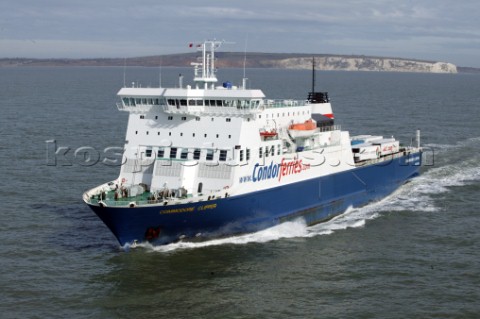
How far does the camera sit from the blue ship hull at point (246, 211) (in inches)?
1108

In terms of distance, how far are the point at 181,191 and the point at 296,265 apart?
19.8 feet

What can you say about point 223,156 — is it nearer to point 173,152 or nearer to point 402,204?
point 173,152

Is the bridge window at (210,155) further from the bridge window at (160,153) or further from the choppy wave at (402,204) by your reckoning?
the choppy wave at (402,204)

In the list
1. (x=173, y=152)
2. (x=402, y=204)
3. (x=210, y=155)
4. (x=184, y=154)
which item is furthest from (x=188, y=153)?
(x=402, y=204)

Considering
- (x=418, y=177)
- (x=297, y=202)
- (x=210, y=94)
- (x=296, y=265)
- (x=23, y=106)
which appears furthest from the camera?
(x=23, y=106)

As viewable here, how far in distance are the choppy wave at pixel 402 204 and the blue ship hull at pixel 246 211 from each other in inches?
14.2

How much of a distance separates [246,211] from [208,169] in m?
2.59

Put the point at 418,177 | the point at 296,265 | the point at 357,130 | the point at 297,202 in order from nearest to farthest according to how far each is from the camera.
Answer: the point at 296,265, the point at 297,202, the point at 418,177, the point at 357,130

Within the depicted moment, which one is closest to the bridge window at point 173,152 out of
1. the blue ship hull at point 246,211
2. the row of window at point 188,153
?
the row of window at point 188,153

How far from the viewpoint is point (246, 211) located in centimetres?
3053

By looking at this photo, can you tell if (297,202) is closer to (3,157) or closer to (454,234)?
(454,234)

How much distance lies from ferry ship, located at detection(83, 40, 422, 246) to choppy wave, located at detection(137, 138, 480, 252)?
0.44 m

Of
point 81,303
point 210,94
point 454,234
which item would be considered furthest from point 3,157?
point 454,234

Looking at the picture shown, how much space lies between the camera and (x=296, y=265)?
28.0 meters
